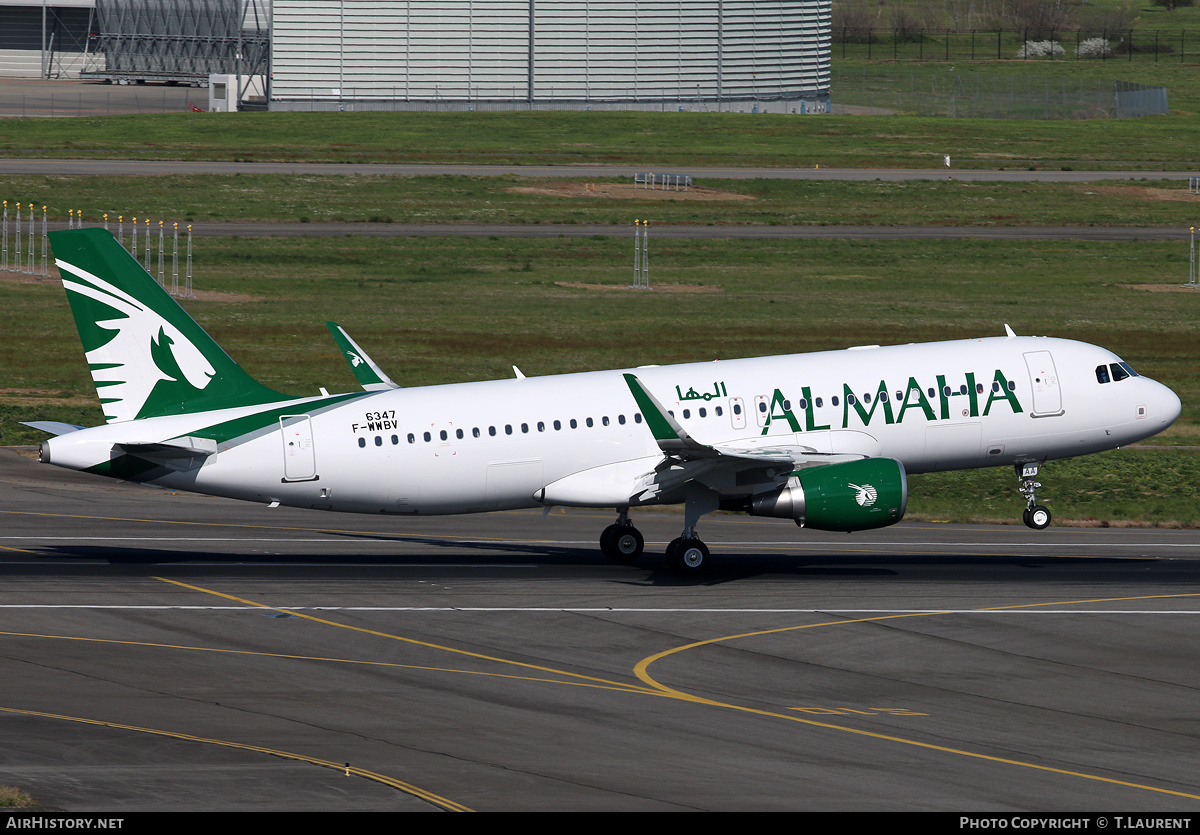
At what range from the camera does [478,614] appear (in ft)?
105

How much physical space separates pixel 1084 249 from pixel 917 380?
64.1m

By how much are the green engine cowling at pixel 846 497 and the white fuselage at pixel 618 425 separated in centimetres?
239

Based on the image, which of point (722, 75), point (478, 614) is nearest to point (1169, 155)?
point (722, 75)

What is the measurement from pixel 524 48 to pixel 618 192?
147ft

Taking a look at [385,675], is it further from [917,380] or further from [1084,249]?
[1084,249]

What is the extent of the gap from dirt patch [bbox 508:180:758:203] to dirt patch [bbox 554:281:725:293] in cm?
2783

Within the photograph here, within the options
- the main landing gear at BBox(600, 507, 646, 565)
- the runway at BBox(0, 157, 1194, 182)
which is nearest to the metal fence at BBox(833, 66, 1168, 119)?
the runway at BBox(0, 157, 1194, 182)

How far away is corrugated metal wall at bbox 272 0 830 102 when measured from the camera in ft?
490

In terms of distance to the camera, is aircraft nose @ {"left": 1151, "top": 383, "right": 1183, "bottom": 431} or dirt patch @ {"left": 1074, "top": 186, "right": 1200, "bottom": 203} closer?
aircraft nose @ {"left": 1151, "top": 383, "right": 1183, "bottom": 431}

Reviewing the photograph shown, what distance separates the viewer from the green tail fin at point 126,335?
3434cm

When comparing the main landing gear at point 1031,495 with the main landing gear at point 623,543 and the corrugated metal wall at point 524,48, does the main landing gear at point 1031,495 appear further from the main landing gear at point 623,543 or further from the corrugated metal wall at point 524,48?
the corrugated metal wall at point 524,48

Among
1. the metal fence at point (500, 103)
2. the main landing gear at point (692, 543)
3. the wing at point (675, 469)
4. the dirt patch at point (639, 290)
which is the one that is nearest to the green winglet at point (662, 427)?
the wing at point (675, 469)

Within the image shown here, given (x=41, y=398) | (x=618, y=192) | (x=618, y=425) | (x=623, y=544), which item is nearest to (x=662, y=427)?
(x=618, y=425)

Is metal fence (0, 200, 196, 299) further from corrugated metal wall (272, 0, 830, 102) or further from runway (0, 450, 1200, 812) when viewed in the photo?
corrugated metal wall (272, 0, 830, 102)
